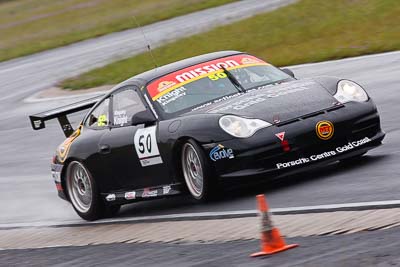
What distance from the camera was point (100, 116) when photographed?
9992 millimetres

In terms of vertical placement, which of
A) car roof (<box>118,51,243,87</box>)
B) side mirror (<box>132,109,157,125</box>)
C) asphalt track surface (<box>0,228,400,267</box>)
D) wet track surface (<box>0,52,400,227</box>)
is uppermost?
car roof (<box>118,51,243,87</box>)

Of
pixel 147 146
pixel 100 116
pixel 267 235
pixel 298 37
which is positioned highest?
pixel 298 37

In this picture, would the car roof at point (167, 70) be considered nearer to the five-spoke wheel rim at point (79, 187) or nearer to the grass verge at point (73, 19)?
the five-spoke wheel rim at point (79, 187)

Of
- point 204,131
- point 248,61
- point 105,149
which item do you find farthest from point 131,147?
point 248,61

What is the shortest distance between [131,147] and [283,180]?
54.8 inches

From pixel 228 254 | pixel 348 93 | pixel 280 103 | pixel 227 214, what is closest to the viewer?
pixel 228 254

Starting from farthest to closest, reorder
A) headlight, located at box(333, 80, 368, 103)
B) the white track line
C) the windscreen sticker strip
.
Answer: the windscreen sticker strip, headlight, located at box(333, 80, 368, 103), the white track line

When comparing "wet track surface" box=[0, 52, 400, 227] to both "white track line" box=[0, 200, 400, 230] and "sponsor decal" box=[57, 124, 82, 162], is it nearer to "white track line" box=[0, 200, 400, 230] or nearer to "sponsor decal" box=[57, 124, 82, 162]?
"white track line" box=[0, 200, 400, 230]

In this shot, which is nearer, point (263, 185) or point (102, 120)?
point (263, 185)

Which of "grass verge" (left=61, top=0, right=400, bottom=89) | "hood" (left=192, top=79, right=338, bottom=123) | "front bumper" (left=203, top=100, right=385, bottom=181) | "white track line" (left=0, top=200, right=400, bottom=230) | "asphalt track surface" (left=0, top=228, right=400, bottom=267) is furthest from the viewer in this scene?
"grass verge" (left=61, top=0, right=400, bottom=89)

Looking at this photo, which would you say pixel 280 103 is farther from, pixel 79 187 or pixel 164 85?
pixel 79 187

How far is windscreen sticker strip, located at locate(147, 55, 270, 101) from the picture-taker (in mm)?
9477

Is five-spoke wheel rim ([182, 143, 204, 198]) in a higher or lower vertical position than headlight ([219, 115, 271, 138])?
lower

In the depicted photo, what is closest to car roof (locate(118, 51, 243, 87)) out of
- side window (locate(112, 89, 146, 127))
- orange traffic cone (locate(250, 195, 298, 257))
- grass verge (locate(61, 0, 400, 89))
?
side window (locate(112, 89, 146, 127))
